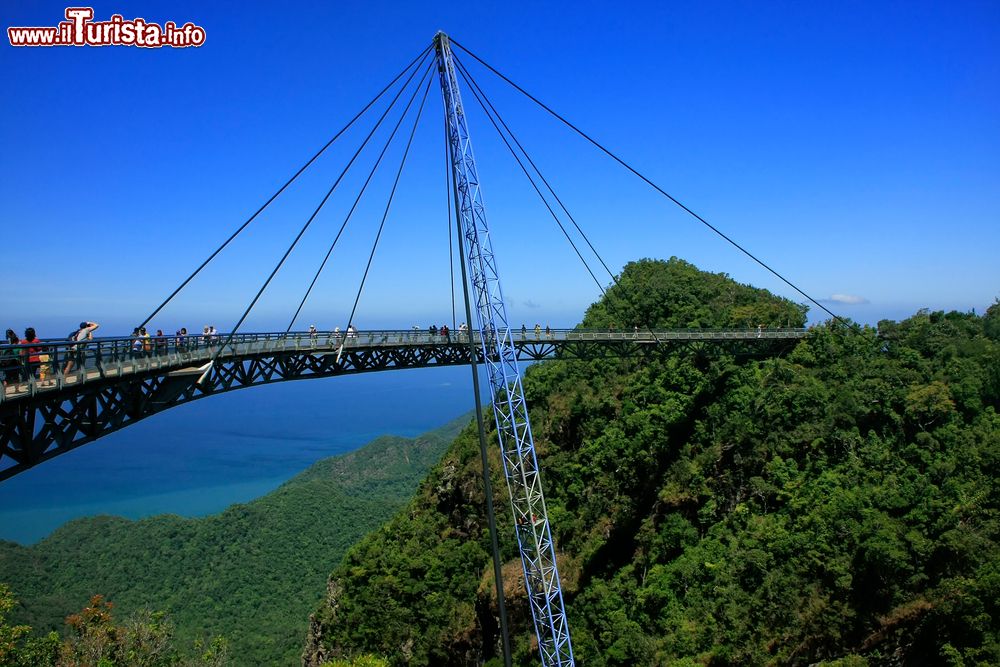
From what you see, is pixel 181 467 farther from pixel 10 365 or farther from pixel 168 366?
pixel 10 365

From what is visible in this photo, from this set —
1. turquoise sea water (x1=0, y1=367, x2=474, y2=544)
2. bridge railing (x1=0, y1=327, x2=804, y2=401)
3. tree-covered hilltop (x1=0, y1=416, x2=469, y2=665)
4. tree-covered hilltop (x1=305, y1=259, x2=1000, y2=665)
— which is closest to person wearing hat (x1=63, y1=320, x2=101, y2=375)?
bridge railing (x1=0, y1=327, x2=804, y2=401)

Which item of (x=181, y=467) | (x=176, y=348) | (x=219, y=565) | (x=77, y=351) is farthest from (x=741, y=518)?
(x=181, y=467)

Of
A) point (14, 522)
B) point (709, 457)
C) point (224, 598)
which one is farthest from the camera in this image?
point (14, 522)

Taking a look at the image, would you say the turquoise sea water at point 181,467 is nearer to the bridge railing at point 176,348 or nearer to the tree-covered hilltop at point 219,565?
the tree-covered hilltop at point 219,565

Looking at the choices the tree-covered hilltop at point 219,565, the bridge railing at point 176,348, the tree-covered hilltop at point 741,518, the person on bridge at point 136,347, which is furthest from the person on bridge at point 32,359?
the tree-covered hilltop at point 219,565

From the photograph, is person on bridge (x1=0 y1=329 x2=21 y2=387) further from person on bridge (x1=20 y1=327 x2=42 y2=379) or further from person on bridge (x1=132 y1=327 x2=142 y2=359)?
person on bridge (x1=132 y1=327 x2=142 y2=359)

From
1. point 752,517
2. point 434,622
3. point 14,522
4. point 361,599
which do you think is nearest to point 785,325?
point 752,517

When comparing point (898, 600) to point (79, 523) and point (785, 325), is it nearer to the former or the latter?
point (785, 325)
